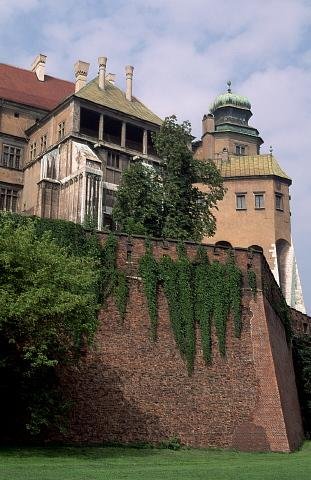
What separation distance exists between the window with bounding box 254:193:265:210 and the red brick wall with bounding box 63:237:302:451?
83.0ft

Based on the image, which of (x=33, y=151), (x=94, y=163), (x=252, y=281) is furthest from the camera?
(x=33, y=151)

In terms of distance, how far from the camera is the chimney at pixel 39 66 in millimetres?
58594

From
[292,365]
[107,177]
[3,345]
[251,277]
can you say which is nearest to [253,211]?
[107,177]

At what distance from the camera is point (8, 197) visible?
50.0 m

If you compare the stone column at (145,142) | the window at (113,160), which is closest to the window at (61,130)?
the window at (113,160)

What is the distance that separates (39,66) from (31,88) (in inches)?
156

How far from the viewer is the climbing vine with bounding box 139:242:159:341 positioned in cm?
2720

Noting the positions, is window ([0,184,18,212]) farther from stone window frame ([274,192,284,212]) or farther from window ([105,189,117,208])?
stone window frame ([274,192,284,212])

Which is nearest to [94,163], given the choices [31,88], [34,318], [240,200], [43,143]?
[43,143]

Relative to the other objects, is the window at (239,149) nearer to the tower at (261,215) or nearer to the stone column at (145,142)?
the tower at (261,215)

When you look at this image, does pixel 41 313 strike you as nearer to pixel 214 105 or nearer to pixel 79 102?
pixel 79 102

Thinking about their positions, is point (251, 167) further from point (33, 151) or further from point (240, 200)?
point (33, 151)

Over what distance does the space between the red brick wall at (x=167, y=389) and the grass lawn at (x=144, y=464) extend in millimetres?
941

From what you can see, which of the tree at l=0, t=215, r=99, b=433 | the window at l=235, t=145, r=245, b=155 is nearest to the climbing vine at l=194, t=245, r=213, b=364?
the tree at l=0, t=215, r=99, b=433
